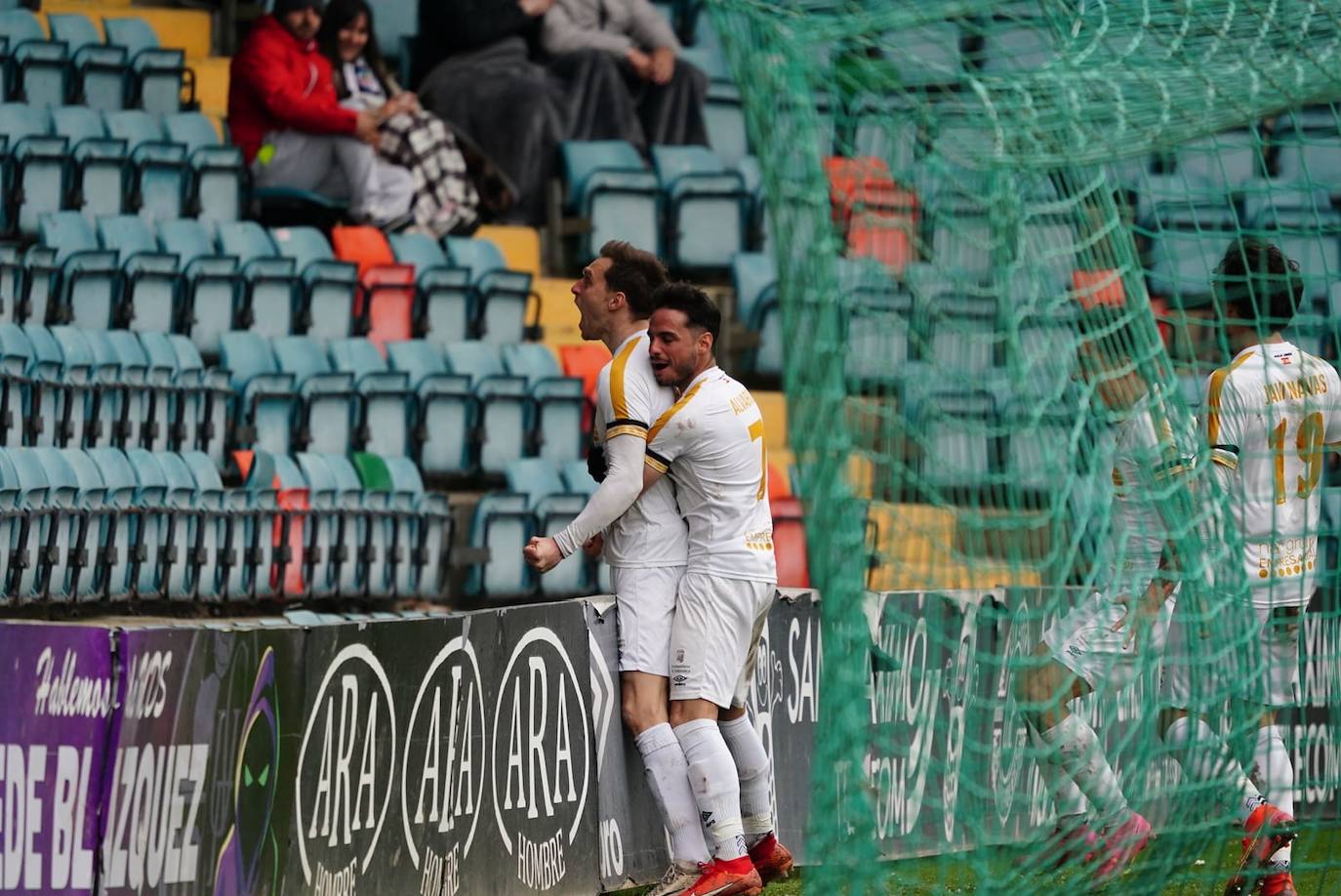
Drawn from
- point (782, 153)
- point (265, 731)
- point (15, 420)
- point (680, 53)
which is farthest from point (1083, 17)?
point (680, 53)

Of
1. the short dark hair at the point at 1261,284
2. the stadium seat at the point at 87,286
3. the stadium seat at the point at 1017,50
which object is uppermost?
the stadium seat at the point at 87,286

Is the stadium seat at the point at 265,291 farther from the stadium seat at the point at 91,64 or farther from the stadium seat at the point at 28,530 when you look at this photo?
the stadium seat at the point at 28,530

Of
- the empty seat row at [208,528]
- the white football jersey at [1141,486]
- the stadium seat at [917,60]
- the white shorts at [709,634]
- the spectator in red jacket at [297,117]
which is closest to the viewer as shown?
the stadium seat at [917,60]

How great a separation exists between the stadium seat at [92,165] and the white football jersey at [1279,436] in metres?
7.20

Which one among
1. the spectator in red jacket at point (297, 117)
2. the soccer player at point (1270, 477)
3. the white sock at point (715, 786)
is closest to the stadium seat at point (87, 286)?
the spectator in red jacket at point (297, 117)

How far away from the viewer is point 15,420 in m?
8.48

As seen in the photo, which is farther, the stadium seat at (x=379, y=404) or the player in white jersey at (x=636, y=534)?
the stadium seat at (x=379, y=404)

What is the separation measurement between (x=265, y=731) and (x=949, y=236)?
201 centimetres

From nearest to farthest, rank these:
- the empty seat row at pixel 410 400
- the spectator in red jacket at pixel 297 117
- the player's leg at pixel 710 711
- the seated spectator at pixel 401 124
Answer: the player's leg at pixel 710 711
the empty seat row at pixel 410 400
the spectator in red jacket at pixel 297 117
the seated spectator at pixel 401 124

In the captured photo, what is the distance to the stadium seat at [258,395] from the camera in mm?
9820

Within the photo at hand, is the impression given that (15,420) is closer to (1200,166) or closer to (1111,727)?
(1111,727)

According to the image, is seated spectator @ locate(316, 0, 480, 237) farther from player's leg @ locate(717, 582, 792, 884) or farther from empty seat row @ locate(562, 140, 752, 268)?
player's leg @ locate(717, 582, 792, 884)

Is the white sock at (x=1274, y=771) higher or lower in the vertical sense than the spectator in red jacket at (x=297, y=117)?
lower

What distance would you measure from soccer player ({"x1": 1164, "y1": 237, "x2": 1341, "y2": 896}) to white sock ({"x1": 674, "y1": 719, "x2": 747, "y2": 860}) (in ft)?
4.32
